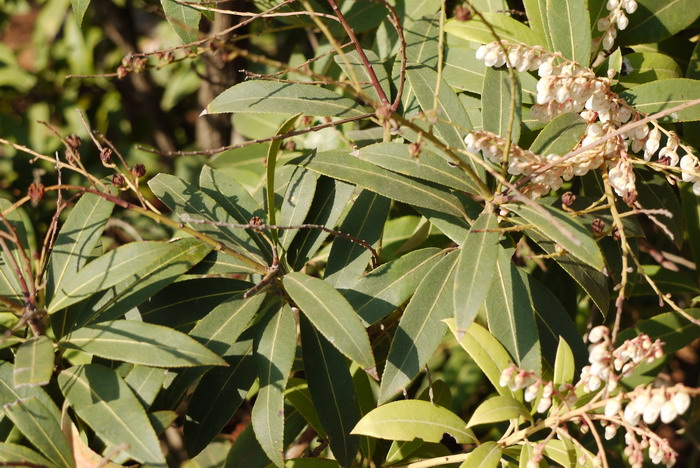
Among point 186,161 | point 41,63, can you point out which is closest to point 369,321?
point 186,161

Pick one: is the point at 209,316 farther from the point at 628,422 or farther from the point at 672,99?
the point at 672,99

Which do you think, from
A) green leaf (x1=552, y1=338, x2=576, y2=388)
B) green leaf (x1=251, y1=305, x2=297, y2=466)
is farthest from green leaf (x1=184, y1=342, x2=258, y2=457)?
green leaf (x1=552, y1=338, x2=576, y2=388)

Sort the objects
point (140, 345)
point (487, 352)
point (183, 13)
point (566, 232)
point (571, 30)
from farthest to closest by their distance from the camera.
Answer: point (183, 13) → point (571, 30) → point (487, 352) → point (140, 345) → point (566, 232)

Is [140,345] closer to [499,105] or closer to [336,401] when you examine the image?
[336,401]

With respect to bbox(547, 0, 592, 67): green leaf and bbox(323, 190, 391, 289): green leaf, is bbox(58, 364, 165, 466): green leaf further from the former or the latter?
bbox(547, 0, 592, 67): green leaf

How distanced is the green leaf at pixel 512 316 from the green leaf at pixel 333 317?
0.24 metres

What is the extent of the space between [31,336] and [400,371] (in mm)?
601

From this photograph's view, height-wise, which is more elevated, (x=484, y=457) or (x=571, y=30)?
(x=571, y=30)

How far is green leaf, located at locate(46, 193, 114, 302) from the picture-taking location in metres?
1.18

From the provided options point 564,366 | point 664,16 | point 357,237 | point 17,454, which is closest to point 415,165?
point 357,237

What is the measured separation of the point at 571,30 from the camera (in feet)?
4.17

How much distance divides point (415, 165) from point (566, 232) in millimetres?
299

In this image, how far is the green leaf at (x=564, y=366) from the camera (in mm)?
1137

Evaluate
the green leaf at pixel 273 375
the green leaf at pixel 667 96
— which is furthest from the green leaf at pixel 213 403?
the green leaf at pixel 667 96
